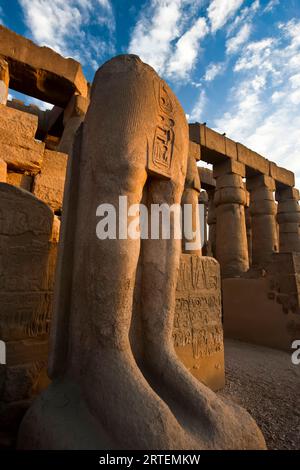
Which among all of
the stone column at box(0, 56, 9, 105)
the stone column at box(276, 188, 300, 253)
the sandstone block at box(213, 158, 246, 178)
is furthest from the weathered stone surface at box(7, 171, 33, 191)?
the stone column at box(276, 188, 300, 253)

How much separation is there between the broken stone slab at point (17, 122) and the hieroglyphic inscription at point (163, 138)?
1914mm

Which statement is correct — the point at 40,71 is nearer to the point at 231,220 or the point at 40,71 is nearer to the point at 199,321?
the point at 199,321

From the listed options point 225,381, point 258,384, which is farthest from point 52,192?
point 258,384

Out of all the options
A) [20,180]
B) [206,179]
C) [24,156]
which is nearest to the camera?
[24,156]

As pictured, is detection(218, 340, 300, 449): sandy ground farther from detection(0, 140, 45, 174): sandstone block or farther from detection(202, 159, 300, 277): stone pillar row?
detection(202, 159, 300, 277): stone pillar row

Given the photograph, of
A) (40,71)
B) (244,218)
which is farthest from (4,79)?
(244,218)

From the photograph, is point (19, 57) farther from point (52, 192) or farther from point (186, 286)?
point (186, 286)

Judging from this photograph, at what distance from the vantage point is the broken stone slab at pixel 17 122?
2.78 m

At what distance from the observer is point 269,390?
7.49ft

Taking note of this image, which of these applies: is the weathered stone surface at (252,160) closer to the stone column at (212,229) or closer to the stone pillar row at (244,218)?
the stone pillar row at (244,218)

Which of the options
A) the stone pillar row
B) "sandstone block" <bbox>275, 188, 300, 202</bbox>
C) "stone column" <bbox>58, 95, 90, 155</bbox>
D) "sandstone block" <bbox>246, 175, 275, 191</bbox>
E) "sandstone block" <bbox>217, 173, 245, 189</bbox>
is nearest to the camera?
"stone column" <bbox>58, 95, 90, 155</bbox>

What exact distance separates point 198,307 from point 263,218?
611 centimetres

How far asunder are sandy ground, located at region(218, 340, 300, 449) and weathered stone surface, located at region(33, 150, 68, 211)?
2.58m

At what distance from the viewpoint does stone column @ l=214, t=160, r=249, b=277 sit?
21.2 ft
